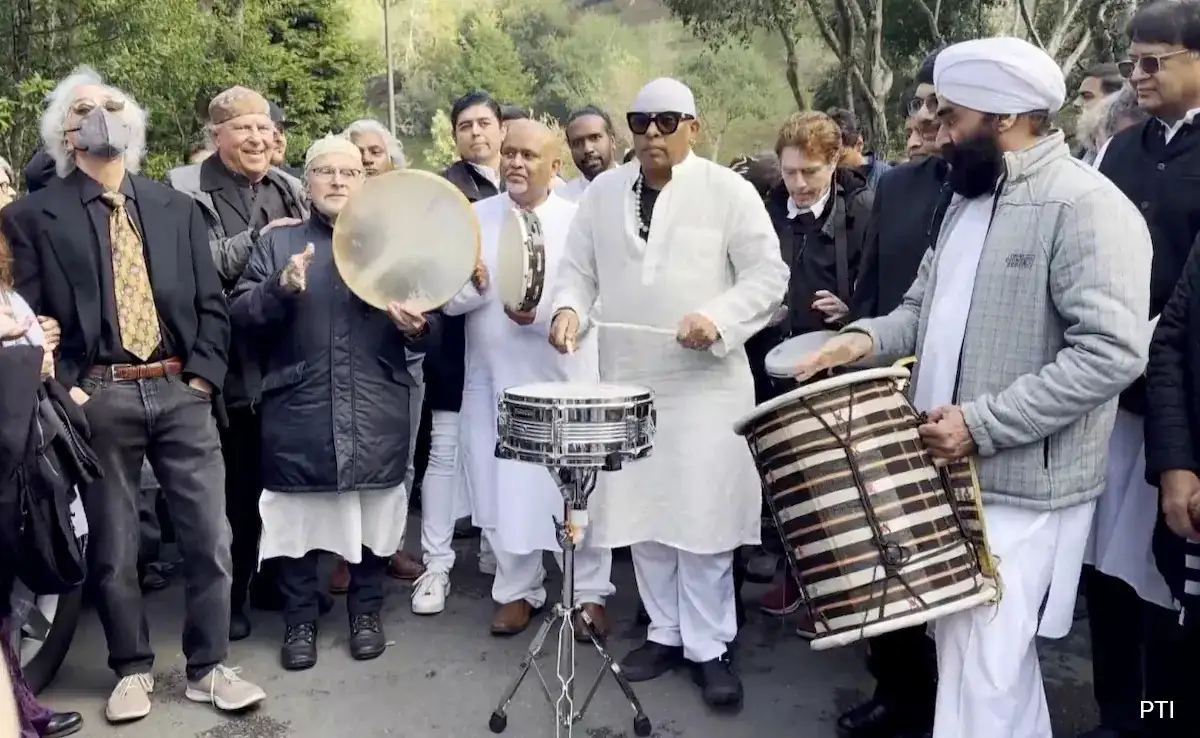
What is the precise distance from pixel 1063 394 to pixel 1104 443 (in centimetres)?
35

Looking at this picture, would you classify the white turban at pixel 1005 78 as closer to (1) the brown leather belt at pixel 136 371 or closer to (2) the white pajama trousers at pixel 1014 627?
(2) the white pajama trousers at pixel 1014 627

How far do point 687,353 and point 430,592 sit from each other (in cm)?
184

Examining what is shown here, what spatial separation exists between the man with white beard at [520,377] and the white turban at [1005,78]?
207 centimetres

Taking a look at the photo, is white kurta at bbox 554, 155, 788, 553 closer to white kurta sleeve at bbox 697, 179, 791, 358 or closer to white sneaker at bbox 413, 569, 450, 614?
white kurta sleeve at bbox 697, 179, 791, 358

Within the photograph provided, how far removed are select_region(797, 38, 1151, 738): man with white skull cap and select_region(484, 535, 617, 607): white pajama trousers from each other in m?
1.86

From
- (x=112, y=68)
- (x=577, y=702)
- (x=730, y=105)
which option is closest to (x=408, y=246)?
(x=577, y=702)

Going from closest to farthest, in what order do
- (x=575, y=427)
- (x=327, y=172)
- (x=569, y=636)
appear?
1. (x=575, y=427)
2. (x=569, y=636)
3. (x=327, y=172)

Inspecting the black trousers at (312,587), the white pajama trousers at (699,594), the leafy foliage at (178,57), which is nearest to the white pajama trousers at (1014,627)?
the white pajama trousers at (699,594)

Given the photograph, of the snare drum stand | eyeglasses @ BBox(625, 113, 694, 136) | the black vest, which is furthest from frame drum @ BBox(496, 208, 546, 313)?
the black vest

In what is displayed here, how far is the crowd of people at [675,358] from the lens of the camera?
2.77 metres

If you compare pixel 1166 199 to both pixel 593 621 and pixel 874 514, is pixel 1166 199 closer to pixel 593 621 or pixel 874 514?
pixel 874 514

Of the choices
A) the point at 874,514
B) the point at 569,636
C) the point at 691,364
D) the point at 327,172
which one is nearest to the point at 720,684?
the point at 569,636

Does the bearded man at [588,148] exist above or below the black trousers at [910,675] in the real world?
above

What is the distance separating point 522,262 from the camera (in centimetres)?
394
